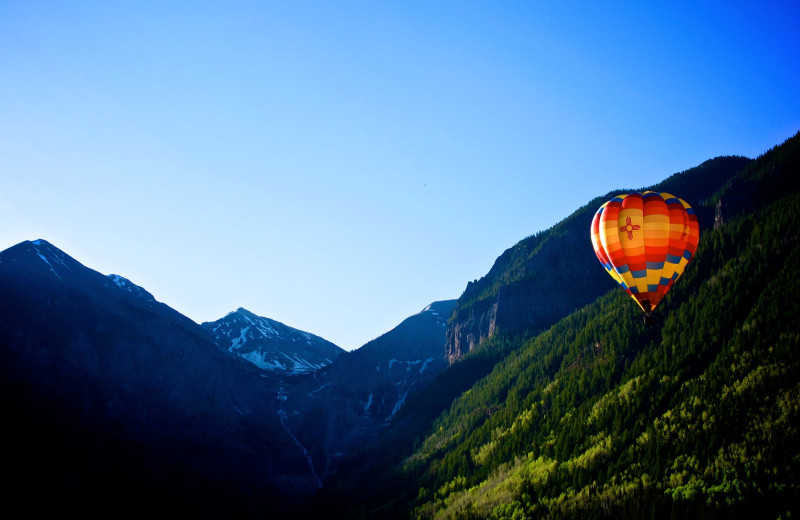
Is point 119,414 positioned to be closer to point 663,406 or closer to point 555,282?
point 555,282

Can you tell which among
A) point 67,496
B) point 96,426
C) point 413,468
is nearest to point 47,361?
point 96,426

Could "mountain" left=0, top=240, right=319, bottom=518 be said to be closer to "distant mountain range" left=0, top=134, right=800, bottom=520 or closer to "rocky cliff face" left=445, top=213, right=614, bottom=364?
"distant mountain range" left=0, top=134, right=800, bottom=520

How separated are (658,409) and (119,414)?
133268 millimetres

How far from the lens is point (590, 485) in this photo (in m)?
79.1

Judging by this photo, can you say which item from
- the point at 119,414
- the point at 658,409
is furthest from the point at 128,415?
the point at 658,409

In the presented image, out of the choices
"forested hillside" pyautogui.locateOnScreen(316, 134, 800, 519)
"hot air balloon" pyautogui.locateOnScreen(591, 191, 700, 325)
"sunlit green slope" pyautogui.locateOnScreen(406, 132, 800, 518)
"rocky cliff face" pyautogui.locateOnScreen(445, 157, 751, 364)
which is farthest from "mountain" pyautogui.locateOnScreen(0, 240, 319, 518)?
"hot air balloon" pyautogui.locateOnScreen(591, 191, 700, 325)

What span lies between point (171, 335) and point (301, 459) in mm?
59715

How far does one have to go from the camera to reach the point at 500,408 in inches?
5084

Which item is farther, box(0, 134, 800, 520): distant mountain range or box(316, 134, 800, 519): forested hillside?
box(0, 134, 800, 520): distant mountain range

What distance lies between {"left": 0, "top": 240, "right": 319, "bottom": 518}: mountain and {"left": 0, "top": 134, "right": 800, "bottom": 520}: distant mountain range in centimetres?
56

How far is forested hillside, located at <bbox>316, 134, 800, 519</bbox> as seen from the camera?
7156cm

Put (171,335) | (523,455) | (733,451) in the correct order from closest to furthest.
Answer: (733,451) → (523,455) → (171,335)

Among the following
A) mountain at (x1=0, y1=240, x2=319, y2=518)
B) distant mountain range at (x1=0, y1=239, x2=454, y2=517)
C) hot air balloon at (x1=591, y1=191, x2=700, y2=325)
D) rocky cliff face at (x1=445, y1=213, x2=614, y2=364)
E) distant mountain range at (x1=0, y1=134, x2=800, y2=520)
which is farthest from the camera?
rocky cliff face at (x1=445, y1=213, x2=614, y2=364)

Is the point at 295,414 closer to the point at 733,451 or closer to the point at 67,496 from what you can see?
the point at 67,496
